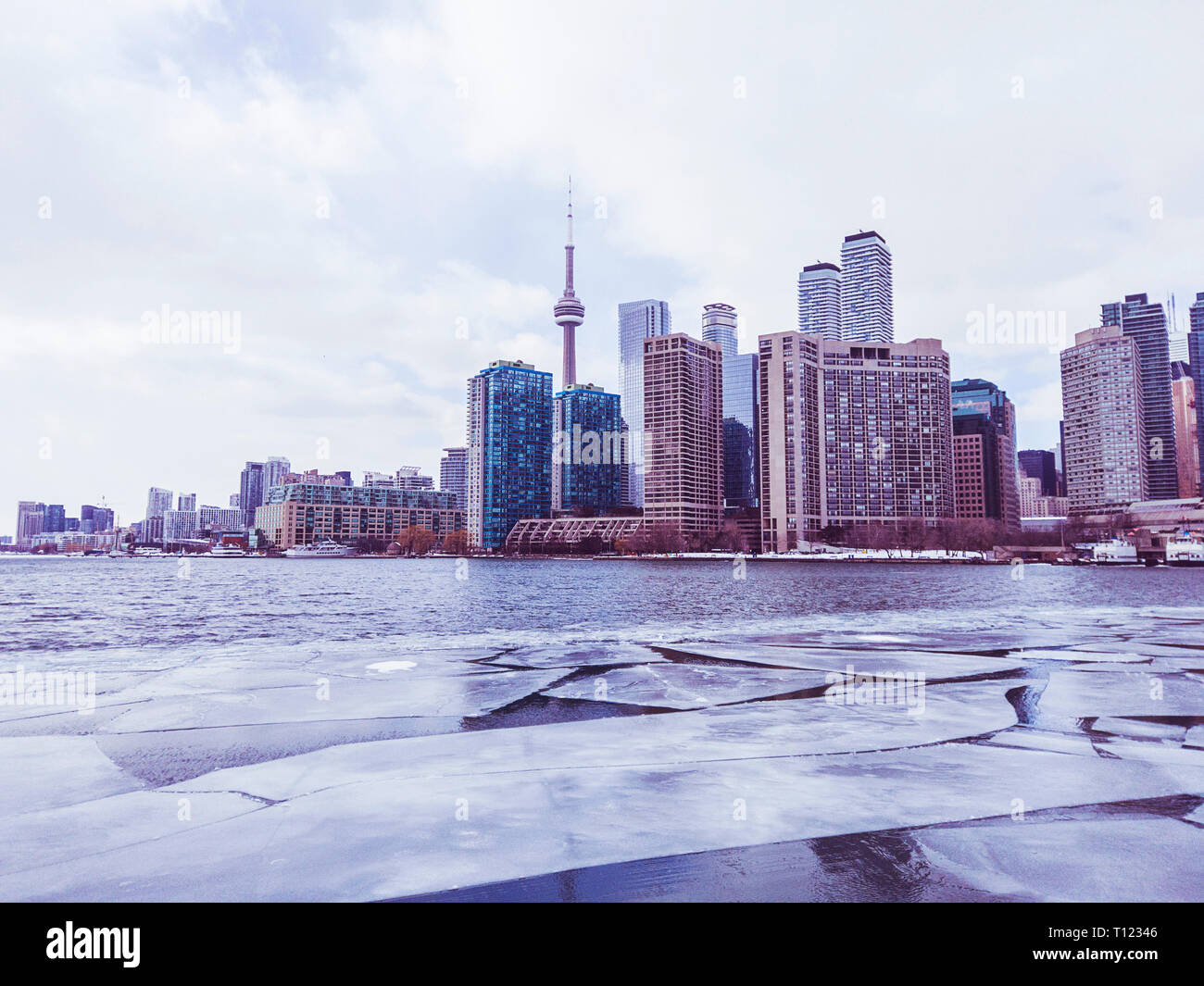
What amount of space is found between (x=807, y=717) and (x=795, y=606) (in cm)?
3753

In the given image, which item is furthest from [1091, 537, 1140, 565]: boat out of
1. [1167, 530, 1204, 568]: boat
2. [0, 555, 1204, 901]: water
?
[0, 555, 1204, 901]: water

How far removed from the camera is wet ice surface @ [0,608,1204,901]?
529 cm

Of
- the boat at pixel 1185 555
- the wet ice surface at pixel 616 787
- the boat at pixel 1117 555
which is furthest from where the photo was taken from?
the boat at pixel 1117 555

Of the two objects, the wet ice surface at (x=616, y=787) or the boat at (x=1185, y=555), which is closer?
the wet ice surface at (x=616, y=787)

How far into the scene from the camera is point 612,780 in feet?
25.5

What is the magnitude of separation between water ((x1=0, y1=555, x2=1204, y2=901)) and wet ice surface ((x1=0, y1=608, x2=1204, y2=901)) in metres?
0.03

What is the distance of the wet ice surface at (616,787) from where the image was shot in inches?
208

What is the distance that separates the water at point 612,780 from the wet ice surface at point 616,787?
3cm

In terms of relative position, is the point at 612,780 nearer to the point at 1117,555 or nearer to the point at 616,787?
the point at 616,787

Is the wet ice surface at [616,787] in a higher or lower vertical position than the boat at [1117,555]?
higher

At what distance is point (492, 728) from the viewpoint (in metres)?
10.4

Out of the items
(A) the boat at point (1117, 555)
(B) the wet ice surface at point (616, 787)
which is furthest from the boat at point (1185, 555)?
(B) the wet ice surface at point (616, 787)

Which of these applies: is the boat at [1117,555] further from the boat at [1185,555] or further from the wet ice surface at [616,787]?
the wet ice surface at [616,787]

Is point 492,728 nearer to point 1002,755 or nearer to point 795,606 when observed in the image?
point 1002,755
